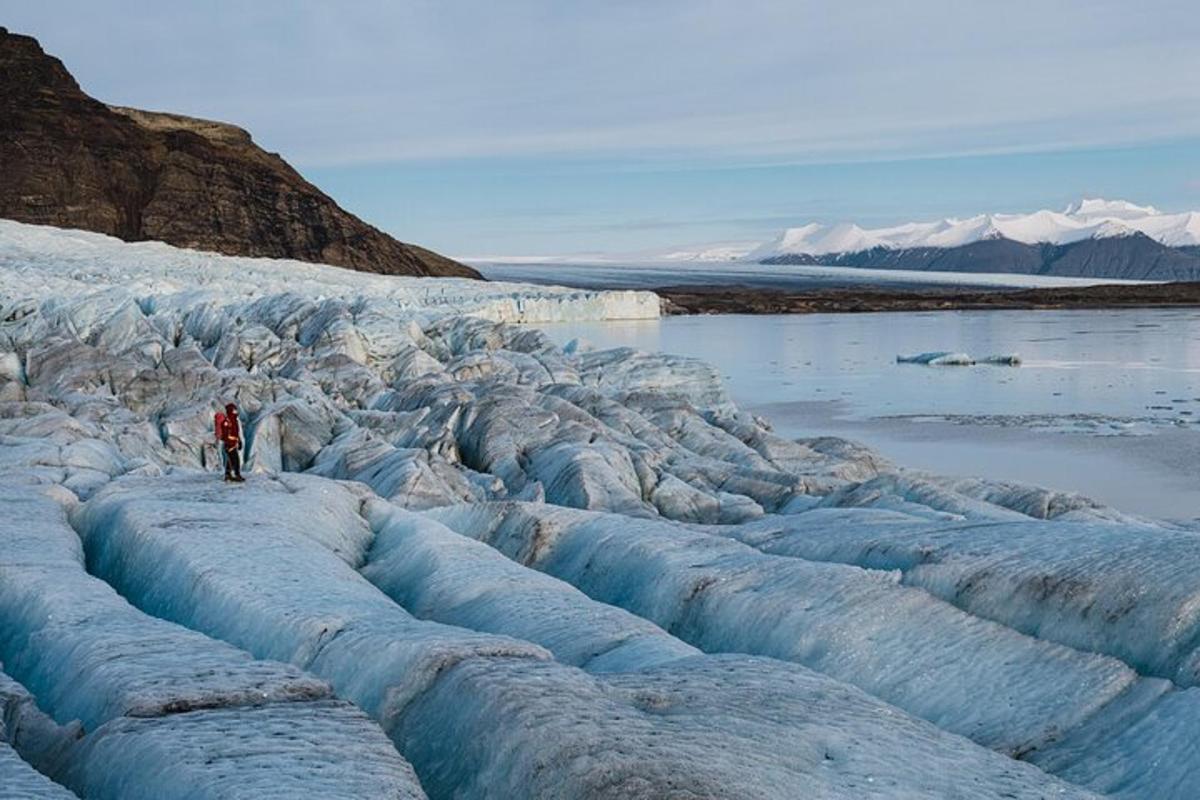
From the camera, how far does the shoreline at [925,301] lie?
95000mm

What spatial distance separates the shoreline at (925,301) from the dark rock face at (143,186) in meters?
27.9

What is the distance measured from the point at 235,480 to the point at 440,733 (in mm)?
7033

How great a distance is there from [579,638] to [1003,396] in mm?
27582

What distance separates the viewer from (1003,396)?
3341 cm

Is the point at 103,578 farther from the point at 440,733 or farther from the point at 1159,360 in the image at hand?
the point at 1159,360

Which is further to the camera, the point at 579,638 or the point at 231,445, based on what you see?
the point at 231,445

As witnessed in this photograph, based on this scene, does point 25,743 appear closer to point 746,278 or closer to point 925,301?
point 925,301

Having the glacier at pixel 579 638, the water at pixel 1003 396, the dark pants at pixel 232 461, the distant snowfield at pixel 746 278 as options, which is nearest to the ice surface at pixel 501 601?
the glacier at pixel 579 638

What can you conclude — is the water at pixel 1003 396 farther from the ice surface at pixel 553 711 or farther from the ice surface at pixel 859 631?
the ice surface at pixel 553 711

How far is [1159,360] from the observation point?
42781mm

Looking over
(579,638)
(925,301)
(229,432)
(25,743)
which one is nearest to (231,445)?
(229,432)

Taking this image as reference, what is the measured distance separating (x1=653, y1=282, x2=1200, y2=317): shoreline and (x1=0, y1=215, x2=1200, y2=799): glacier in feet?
260

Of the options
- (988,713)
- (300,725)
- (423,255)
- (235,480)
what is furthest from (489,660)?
(423,255)

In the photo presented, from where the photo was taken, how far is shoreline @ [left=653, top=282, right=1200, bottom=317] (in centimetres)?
9500
